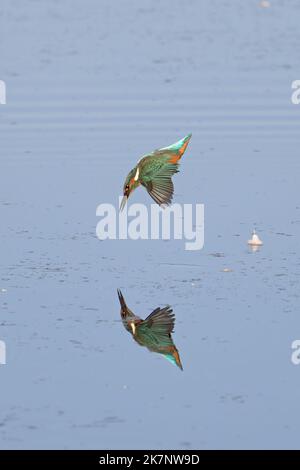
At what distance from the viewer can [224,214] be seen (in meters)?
8.69

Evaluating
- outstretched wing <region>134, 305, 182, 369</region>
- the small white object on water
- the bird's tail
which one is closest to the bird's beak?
outstretched wing <region>134, 305, 182, 369</region>

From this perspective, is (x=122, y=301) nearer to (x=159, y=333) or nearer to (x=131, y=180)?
(x=159, y=333)

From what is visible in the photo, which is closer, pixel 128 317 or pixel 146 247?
pixel 128 317

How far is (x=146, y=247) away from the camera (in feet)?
26.6

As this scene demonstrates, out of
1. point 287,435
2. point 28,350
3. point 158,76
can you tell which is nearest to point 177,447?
point 287,435

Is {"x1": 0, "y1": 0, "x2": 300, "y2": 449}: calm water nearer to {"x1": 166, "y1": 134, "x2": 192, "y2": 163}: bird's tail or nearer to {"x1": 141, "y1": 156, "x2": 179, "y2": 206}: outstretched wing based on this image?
{"x1": 141, "y1": 156, "x2": 179, "y2": 206}: outstretched wing

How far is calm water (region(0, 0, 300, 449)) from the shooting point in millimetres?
5727

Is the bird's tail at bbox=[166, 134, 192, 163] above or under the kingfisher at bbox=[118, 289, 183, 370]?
above

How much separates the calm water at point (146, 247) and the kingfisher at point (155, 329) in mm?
54

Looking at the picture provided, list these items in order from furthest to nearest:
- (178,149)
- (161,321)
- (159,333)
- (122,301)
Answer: (178,149)
(122,301)
(161,321)
(159,333)

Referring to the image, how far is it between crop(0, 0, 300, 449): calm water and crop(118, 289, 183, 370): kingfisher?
0.18 feet

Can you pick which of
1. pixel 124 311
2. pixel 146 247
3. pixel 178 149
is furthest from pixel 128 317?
pixel 178 149

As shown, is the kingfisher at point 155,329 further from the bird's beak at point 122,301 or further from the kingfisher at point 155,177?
the kingfisher at point 155,177

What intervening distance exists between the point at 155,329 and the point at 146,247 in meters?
1.47
